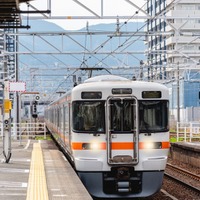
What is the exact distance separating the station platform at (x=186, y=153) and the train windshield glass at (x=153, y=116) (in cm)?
890

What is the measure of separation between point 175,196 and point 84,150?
328 cm

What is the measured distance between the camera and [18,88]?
17.4 meters

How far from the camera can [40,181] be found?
10281mm

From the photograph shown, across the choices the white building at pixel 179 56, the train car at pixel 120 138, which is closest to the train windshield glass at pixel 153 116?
the train car at pixel 120 138

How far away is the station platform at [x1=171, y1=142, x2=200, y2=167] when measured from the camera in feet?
66.6

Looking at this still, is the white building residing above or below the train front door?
above

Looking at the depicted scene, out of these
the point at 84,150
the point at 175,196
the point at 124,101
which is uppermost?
the point at 124,101

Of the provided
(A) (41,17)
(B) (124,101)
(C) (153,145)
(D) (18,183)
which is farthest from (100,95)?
(A) (41,17)

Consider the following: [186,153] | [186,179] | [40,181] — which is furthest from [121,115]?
[186,153]

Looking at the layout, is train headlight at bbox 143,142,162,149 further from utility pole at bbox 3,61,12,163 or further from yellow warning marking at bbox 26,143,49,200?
utility pole at bbox 3,61,12,163

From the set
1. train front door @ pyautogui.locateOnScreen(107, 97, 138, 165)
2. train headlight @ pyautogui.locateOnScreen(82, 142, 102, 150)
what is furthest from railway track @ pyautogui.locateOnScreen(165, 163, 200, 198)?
train headlight @ pyautogui.locateOnScreen(82, 142, 102, 150)

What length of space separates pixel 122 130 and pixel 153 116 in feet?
2.40

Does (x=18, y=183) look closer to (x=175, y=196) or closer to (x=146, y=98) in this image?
(x=146, y=98)

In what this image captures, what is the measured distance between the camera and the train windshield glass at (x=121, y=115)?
10664 millimetres
